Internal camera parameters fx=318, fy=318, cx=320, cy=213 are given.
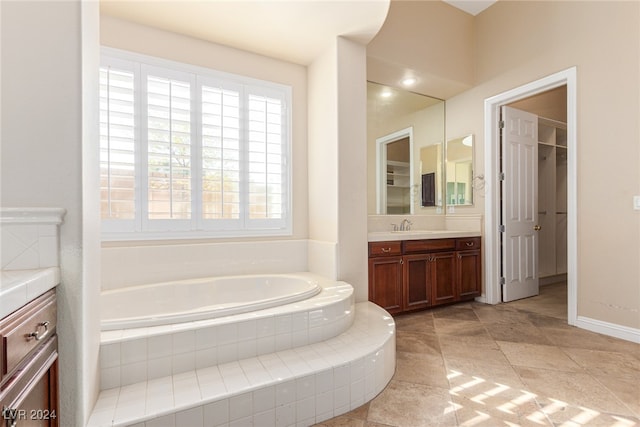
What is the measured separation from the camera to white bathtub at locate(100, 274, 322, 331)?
1.73 metres

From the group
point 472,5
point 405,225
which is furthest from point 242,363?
point 472,5

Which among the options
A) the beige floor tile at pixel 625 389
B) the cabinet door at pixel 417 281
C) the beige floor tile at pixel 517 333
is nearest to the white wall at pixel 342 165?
the cabinet door at pixel 417 281

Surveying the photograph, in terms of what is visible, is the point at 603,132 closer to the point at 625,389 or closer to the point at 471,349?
the point at 625,389

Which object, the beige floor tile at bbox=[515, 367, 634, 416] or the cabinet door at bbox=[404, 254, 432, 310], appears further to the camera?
the cabinet door at bbox=[404, 254, 432, 310]

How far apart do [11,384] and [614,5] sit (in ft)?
13.7

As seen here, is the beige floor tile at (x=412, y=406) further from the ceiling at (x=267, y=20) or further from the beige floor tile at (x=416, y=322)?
the ceiling at (x=267, y=20)

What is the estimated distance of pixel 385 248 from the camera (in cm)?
297

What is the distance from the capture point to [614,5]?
257 cm

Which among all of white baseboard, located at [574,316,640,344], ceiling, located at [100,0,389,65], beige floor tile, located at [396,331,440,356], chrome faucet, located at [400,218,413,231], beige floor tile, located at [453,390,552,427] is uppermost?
ceiling, located at [100,0,389,65]

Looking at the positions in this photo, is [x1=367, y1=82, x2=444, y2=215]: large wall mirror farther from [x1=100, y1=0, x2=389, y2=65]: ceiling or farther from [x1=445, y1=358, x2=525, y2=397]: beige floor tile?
[x1=445, y1=358, x2=525, y2=397]: beige floor tile

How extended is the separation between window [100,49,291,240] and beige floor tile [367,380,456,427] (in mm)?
1674

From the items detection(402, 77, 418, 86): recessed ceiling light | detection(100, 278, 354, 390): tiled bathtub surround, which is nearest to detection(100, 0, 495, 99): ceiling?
detection(402, 77, 418, 86): recessed ceiling light

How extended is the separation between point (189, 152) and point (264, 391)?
190 centimetres

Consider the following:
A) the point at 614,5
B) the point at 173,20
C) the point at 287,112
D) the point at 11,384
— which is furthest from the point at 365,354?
the point at 614,5
